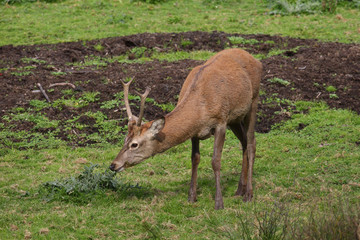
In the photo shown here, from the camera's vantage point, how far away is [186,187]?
8.79 metres

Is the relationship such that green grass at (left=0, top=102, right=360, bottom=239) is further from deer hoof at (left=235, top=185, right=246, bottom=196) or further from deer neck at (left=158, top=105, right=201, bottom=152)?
deer neck at (left=158, top=105, right=201, bottom=152)

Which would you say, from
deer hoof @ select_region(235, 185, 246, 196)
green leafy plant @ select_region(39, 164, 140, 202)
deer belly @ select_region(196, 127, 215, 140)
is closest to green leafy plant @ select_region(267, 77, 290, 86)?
deer hoof @ select_region(235, 185, 246, 196)

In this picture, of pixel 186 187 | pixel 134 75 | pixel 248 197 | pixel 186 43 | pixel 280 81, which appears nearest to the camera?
pixel 248 197

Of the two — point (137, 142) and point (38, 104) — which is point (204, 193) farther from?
point (38, 104)

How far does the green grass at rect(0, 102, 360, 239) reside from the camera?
6.79 m

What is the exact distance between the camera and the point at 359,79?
1305cm

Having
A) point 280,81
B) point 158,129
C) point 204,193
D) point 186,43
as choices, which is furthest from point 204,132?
point 186,43

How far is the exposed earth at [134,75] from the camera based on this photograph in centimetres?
1151

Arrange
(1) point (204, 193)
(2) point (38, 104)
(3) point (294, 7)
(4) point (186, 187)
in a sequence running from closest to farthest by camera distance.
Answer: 1. (1) point (204, 193)
2. (4) point (186, 187)
3. (2) point (38, 104)
4. (3) point (294, 7)

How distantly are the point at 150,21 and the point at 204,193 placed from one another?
496 inches

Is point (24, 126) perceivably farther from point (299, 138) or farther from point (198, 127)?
point (299, 138)

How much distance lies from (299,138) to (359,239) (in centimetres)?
559

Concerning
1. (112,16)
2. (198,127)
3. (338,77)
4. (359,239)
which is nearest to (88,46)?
(112,16)

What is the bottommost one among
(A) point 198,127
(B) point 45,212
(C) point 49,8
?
(C) point 49,8
